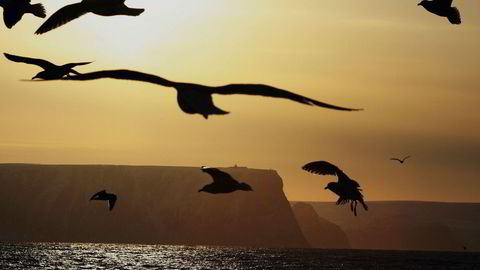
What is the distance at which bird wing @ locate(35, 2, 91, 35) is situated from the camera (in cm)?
1470

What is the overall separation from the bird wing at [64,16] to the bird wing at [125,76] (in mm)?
4091

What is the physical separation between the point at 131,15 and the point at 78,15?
951 millimetres

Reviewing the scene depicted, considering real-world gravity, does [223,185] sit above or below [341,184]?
below

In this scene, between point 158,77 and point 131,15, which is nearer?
point 158,77

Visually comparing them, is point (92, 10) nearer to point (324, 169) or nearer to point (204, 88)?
point (204, 88)

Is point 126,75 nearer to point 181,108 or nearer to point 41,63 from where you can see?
point 181,108

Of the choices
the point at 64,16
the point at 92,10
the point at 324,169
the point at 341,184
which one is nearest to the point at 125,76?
the point at 92,10

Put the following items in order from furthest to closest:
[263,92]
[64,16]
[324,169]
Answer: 1. [324,169]
2. [64,16]
3. [263,92]

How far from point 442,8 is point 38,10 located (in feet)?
33.6

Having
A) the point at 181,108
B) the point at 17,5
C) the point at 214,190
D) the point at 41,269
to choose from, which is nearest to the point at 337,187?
the point at 214,190

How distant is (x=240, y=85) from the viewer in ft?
35.2

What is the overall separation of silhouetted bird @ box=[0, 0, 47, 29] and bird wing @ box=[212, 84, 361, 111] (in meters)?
5.64

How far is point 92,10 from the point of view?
1478 cm

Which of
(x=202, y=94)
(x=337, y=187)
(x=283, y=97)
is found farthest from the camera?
(x=337, y=187)
